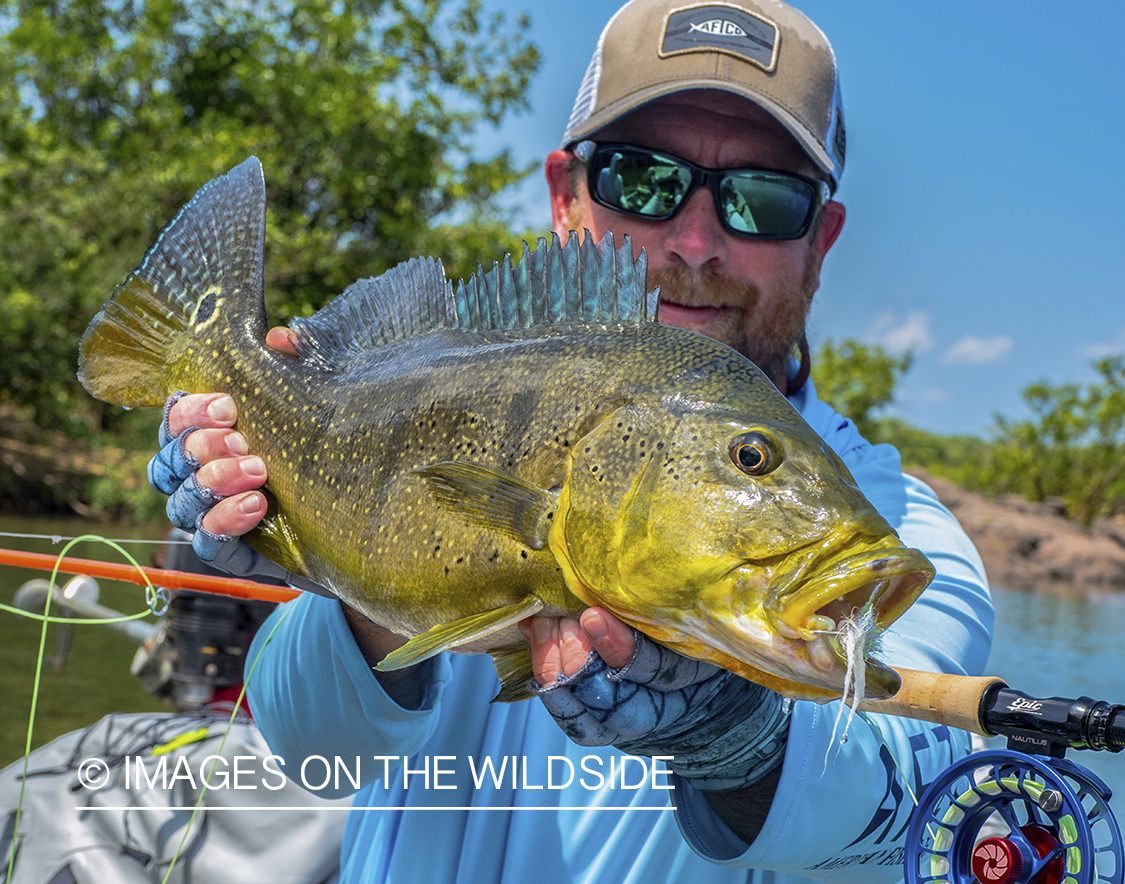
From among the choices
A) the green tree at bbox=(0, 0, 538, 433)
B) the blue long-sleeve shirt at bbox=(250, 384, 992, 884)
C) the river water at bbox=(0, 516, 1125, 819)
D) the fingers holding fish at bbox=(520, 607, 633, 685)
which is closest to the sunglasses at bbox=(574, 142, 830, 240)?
the blue long-sleeve shirt at bbox=(250, 384, 992, 884)

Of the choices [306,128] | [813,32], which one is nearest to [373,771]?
[813,32]

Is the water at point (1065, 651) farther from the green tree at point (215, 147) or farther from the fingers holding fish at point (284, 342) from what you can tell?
the green tree at point (215, 147)

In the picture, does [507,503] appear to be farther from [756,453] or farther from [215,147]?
[215,147]

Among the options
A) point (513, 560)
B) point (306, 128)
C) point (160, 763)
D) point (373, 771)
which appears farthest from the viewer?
point (306, 128)

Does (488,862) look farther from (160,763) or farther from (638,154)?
(160,763)

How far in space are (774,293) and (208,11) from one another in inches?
1009

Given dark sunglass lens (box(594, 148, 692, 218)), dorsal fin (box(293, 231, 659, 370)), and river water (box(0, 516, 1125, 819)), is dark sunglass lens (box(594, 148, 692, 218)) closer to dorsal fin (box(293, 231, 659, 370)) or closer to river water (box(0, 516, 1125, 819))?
dorsal fin (box(293, 231, 659, 370))

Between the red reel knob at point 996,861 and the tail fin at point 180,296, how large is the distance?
72.0 inches

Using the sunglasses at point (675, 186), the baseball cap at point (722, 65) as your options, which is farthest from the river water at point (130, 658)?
the baseball cap at point (722, 65)

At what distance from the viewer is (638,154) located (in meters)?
2.61

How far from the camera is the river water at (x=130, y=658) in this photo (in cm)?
847

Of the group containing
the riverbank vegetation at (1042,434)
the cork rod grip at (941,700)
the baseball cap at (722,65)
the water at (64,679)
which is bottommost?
the water at (64,679)

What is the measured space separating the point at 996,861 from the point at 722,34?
2191 mm

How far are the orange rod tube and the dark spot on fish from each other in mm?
1039
